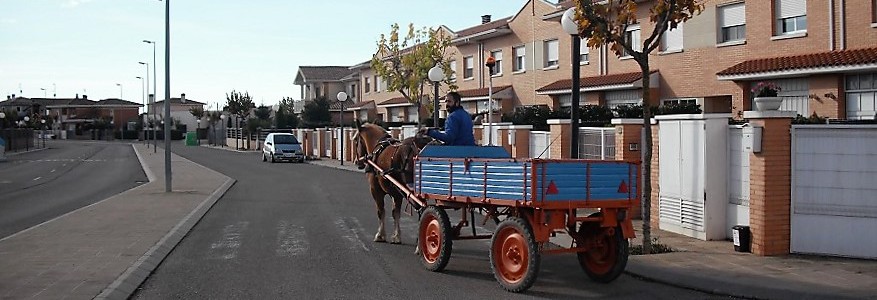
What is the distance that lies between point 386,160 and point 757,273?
5757mm

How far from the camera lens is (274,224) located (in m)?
16.7

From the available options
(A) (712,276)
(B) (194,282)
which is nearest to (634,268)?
(A) (712,276)

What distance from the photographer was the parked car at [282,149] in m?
A: 49.5

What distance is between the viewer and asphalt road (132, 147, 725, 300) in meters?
9.45

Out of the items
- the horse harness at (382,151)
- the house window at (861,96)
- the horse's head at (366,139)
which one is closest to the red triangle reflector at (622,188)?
the horse harness at (382,151)

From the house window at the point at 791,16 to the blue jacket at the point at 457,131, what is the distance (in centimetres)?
1621

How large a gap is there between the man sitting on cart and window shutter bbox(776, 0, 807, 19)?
53.2ft

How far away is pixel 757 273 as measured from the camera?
1004 cm

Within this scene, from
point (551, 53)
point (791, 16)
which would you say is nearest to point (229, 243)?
point (791, 16)

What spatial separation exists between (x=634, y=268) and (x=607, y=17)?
3.67 metres

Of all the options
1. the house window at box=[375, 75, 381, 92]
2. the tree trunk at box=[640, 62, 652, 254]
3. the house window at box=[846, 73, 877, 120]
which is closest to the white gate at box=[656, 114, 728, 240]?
the tree trunk at box=[640, 62, 652, 254]

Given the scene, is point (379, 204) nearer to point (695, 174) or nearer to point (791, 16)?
point (695, 174)

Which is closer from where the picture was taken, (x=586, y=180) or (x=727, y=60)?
(x=586, y=180)

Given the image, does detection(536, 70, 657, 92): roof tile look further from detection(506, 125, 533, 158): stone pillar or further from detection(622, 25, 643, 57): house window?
detection(506, 125, 533, 158): stone pillar
